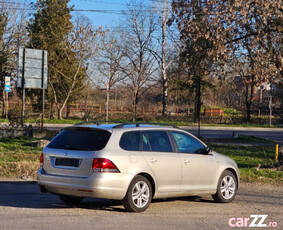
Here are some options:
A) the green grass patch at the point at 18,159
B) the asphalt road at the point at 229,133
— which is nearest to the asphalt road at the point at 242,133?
the asphalt road at the point at 229,133

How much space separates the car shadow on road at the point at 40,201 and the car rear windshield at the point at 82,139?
119 cm

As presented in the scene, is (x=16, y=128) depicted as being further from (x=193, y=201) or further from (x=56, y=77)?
(x=56, y=77)

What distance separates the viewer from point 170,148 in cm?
894

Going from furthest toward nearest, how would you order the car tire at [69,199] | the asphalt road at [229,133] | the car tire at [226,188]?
the asphalt road at [229,133]
the car tire at [226,188]
the car tire at [69,199]

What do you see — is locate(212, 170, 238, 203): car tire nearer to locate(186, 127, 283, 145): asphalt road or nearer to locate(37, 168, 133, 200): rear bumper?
locate(37, 168, 133, 200): rear bumper

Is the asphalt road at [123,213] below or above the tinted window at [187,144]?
below

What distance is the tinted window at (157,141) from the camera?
8625mm

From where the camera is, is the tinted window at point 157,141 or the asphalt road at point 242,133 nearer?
the tinted window at point 157,141

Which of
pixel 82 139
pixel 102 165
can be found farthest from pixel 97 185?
pixel 82 139

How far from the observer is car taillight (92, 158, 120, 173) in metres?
7.73

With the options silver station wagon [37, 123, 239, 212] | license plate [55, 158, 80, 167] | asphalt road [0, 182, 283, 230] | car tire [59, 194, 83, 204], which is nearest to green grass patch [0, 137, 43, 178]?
asphalt road [0, 182, 283, 230]

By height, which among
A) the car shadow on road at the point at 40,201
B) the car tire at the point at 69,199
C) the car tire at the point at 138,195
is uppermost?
the car tire at the point at 138,195

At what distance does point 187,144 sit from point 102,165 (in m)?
2.27

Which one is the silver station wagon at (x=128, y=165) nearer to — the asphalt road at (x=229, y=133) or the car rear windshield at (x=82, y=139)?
the car rear windshield at (x=82, y=139)
